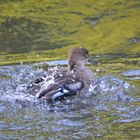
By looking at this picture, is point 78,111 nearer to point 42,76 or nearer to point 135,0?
point 42,76

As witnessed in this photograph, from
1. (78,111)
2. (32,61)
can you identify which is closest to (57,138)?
(78,111)

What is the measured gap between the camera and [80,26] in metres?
16.7

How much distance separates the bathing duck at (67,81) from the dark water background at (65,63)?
16 cm

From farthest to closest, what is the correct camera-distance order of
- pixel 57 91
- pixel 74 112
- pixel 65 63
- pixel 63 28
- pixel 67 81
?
1. pixel 63 28
2. pixel 65 63
3. pixel 67 81
4. pixel 57 91
5. pixel 74 112

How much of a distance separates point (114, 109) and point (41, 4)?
9433 millimetres

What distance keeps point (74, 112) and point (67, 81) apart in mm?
916

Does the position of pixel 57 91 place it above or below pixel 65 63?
below

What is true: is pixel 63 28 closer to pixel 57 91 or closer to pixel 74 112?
pixel 57 91

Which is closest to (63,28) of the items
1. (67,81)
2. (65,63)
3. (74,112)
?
(65,63)

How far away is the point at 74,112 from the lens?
10.1 metres

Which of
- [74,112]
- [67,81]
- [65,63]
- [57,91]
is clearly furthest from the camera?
[65,63]

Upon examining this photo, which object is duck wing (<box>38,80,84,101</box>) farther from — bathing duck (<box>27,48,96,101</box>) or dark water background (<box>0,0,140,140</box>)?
dark water background (<box>0,0,140,140</box>)

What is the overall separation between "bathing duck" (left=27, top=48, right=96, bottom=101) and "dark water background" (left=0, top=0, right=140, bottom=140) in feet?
0.51

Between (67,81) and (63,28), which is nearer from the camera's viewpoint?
(67,81)
